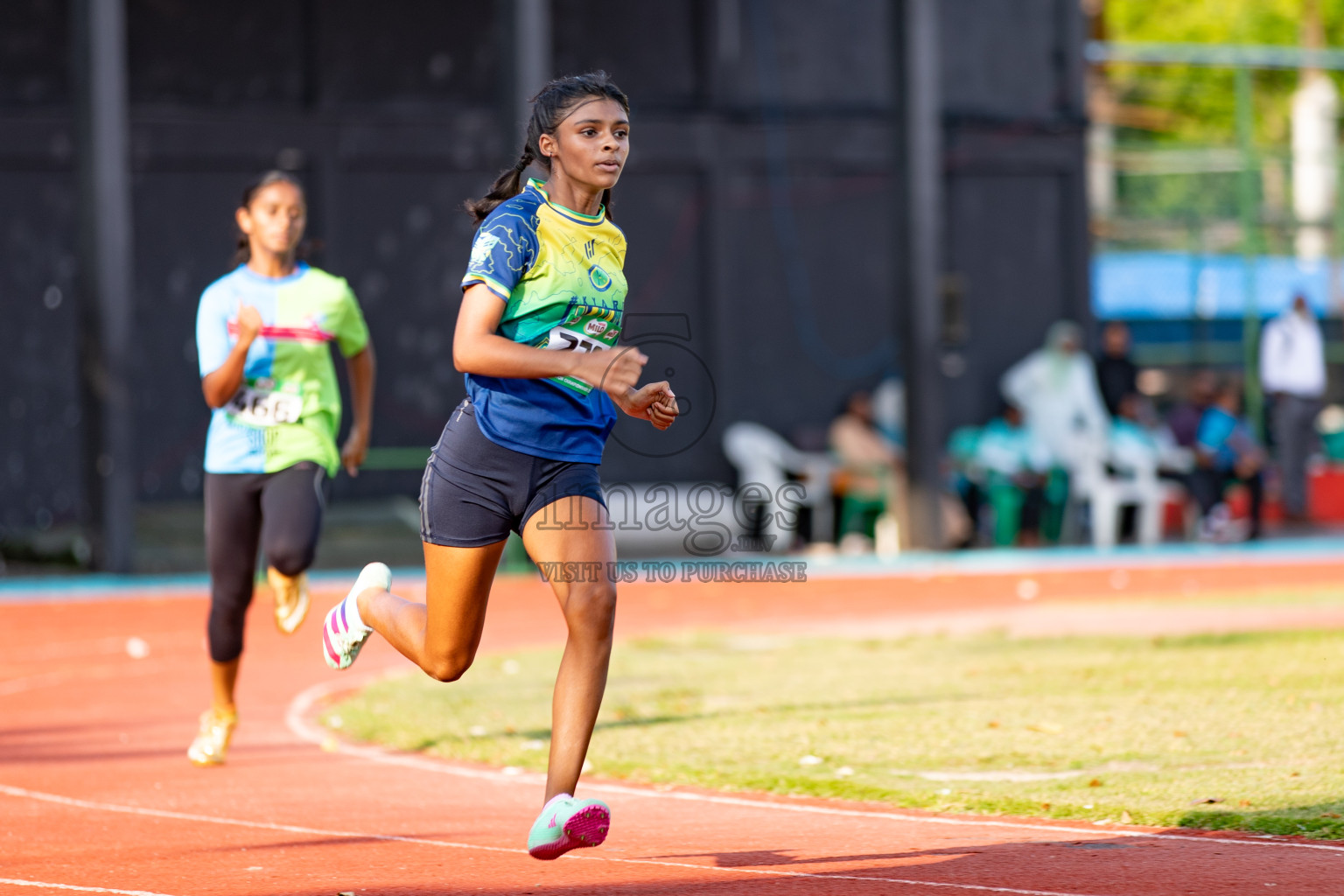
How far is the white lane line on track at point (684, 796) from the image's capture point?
18.7 feet

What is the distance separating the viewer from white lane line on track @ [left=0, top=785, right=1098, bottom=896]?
16.6ft

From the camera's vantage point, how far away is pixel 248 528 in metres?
7.62

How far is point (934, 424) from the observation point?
18.9 metres

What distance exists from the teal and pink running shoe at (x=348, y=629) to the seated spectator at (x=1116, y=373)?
47.6ft

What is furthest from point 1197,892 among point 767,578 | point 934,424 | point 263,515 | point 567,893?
point 934,424

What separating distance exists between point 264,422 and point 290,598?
2.56 ft

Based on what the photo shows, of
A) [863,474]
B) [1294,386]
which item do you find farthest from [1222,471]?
[863,474]

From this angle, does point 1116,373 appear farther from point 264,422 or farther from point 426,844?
point 426,844

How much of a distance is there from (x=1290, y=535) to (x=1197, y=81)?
65.6 ft

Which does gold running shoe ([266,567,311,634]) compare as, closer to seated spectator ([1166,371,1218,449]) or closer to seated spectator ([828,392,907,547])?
seated spectator ([828,392,907,547])

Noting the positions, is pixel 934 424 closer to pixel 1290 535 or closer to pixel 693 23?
pixel 1290 535

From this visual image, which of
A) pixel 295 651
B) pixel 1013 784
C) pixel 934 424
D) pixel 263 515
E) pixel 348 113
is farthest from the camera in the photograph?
pixel 348 113

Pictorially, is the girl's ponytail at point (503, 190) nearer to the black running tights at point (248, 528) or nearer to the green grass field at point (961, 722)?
the black running tights at point (248, 528)

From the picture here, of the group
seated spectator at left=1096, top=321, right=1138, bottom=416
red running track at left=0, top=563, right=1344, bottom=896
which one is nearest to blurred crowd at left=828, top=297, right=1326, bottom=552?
seated spectator at left=1096, top=321, right=1138, bottom=416
